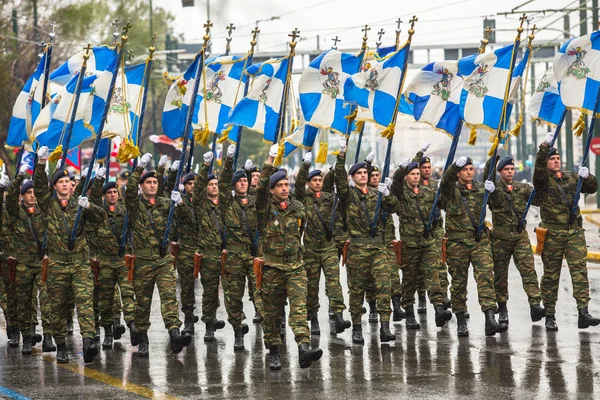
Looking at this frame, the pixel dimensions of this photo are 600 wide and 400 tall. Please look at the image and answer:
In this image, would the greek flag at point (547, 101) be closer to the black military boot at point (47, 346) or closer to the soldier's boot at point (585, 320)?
the soldier's boot at point (585, 320)

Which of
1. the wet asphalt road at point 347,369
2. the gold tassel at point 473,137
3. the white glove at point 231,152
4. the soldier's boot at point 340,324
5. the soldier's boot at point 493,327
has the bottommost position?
the wet asphalt road at point 347,369

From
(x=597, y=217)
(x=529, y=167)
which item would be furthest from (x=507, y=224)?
(x=529, y=167)

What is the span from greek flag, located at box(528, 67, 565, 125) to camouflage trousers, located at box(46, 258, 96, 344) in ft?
17.7

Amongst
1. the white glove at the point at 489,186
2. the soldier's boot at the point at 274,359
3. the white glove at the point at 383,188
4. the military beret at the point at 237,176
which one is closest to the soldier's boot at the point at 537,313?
the white glove at the point at 489,186

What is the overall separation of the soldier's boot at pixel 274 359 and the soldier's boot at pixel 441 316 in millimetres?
2415

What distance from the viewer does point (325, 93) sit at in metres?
13.7

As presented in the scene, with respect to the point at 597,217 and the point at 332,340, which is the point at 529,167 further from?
the point at 332,340

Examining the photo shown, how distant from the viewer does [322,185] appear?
1352cm

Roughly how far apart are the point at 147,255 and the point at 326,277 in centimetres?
211

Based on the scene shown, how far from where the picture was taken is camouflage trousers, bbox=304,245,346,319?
1261 centimetres

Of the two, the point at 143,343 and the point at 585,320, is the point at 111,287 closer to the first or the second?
the point at 143,343

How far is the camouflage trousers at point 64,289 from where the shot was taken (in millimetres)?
11281

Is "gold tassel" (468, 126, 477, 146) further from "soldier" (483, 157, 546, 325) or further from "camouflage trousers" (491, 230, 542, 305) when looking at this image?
"camouflage trousers" (491, 230, 542, 305)

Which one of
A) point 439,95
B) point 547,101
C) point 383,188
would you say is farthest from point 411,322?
point 547,101
